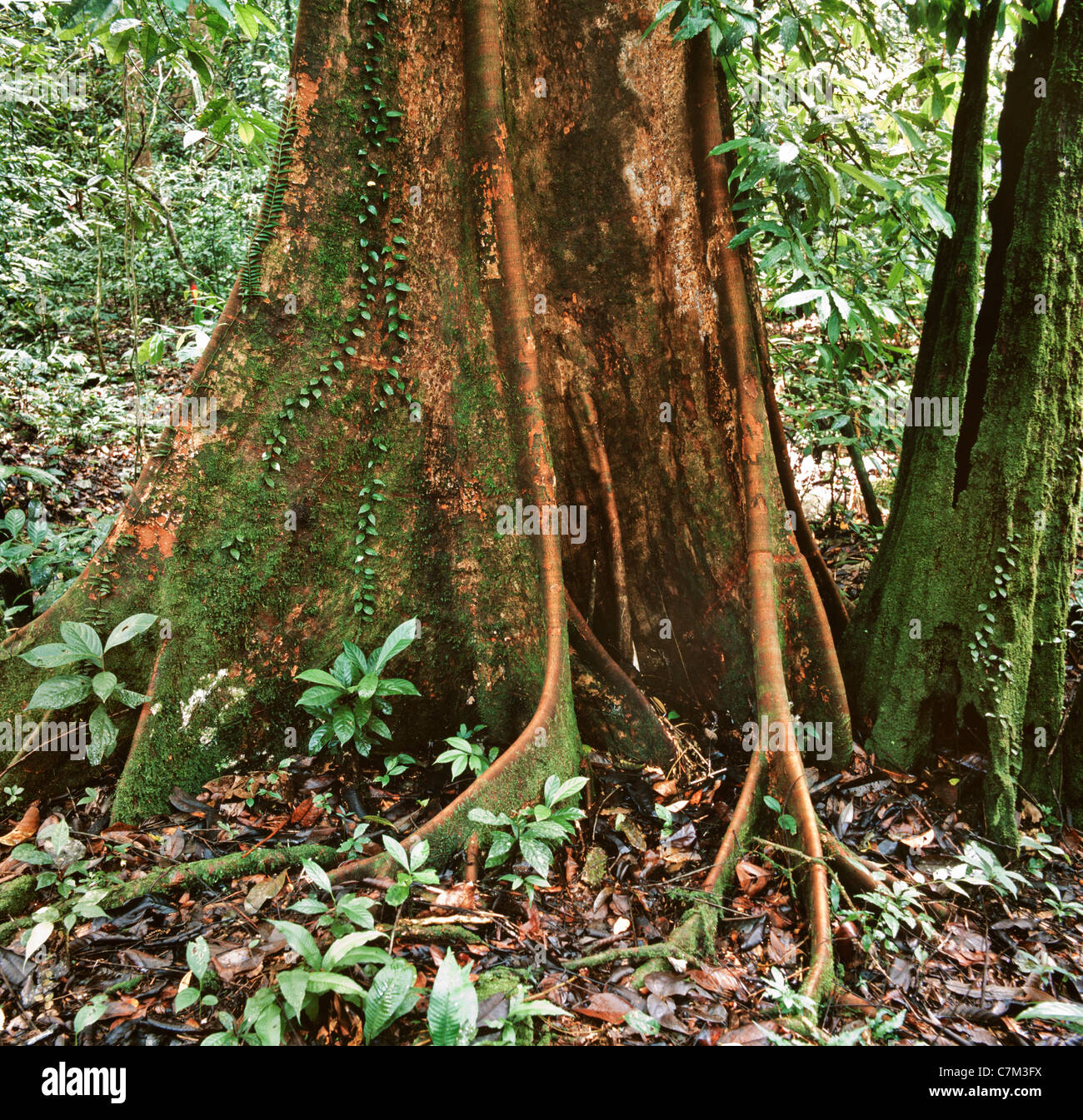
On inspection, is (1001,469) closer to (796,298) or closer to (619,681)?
(796,298)

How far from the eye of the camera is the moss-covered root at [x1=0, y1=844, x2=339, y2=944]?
252cm

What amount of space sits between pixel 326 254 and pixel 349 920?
2.62 m

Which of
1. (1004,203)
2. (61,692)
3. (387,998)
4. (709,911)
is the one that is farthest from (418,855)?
(1004,203)

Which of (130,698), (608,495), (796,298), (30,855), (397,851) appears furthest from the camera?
(608,495)

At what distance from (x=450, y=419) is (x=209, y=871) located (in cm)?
209

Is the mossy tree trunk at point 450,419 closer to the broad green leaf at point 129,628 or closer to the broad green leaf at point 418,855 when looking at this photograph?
the broad green leaf at point 129,628

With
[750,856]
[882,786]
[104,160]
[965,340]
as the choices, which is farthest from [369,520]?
[104,160]

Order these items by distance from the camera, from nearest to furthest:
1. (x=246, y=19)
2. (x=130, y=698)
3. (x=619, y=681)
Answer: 1. (x=130, y=698)
2. (x=246, y=19)
3. (x=619, y=681)

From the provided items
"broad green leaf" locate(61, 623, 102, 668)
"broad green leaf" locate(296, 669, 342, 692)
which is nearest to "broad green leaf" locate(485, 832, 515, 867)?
"broad green leaf" locate(296, 669, 342, 692)

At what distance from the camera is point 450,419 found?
3303 millimetres

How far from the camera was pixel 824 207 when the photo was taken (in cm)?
318

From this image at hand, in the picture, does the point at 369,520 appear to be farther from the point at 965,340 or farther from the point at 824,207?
the point at 965,340

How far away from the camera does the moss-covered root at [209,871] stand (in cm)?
252

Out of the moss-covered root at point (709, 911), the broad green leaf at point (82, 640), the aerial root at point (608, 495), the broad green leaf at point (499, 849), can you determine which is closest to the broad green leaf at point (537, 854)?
the broad green leaf at point (499, 849)
